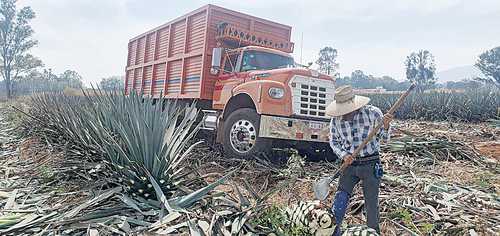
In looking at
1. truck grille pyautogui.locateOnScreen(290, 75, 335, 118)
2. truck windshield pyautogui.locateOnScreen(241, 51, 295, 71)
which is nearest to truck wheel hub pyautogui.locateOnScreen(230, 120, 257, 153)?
truck grille pyautogui.locateOnScreen(290, 75, 335, 118)

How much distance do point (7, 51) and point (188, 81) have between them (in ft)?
126

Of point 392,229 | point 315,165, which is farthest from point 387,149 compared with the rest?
point 392,229

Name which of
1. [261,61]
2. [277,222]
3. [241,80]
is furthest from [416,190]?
[261,61]

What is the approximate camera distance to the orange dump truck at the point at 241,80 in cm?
668

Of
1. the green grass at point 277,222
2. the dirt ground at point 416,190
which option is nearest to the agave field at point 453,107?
the dirt ground at point 416,190

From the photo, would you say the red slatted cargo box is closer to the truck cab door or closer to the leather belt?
the truck cab door

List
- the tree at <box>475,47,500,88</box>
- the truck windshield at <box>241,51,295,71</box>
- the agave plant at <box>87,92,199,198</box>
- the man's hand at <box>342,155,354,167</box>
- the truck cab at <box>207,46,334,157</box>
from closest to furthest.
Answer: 1. the man's hand at <box>342,155,354,167</box>
2. the agave plant at <box>87,92,199,198</box>
3. the truck cab at <box>207,46,334,157</box>
4. the truck windshield at <box>241,51,295,71</box>
5. the tree at <box>475,47,500,88</box>

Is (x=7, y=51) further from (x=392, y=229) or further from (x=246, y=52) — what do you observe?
(x=392, y=229)

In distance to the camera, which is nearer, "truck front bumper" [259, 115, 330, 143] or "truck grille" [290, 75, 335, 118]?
"truck front bumper" [259, 115, 330, 143]

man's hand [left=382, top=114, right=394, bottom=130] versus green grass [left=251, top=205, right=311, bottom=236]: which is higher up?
man's hand [left=382, top=114, right=394, bottom=130]

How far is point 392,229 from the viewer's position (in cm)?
391

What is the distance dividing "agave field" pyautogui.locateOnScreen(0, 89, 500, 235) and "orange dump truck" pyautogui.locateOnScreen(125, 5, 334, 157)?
60 cm

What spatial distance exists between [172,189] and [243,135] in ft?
9.39

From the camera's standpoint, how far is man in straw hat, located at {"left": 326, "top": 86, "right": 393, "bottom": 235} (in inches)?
146
